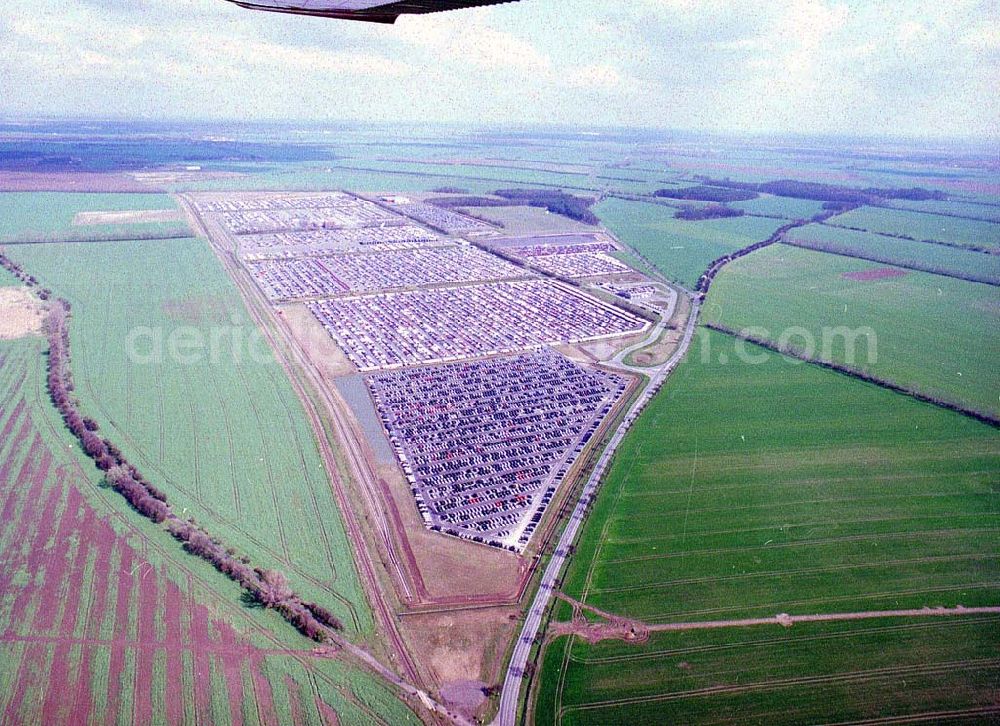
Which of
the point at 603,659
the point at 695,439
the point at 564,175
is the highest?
the point at 564,175

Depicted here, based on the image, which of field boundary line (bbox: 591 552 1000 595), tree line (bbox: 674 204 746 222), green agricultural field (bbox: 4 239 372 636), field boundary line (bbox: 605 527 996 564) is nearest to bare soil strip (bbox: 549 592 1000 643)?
field boundary line (bbox: 591 552 1000 595)

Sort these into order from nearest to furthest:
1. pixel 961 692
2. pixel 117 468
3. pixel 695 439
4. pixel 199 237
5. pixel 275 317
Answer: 1. pixel 961 692
2. pixel 117 468
3. pixel 695 439
4. pixel 275 317
5. pixel 199 237

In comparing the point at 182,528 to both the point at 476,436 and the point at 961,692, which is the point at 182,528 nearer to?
the point at 476,436

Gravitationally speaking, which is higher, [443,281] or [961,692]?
[443,281]

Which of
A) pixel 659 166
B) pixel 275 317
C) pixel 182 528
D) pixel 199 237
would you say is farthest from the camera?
pixel 659 166

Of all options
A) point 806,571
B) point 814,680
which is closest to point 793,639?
point 814,680

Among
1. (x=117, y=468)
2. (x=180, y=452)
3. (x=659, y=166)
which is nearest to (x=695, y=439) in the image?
(x=180, y=452)
